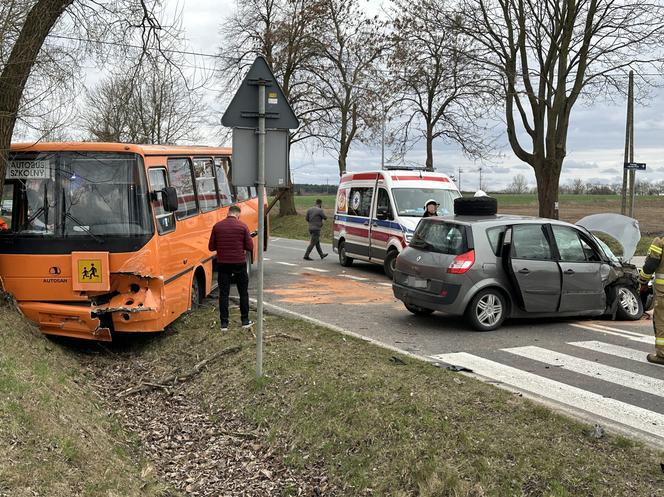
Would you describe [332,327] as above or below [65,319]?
below

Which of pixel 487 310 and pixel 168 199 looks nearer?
pixel 168 199

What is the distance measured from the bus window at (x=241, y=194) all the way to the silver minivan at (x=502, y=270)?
5.00 metres

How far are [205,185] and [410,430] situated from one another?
7.44 metres

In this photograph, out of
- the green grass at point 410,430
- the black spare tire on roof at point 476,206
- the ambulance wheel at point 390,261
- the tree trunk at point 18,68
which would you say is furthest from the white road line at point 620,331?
the tree trunk at point 18,68

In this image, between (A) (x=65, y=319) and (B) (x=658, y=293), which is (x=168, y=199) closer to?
(A) (x=65, y=319)

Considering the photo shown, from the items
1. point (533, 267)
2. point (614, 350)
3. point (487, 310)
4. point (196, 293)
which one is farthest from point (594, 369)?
point (196, 293)

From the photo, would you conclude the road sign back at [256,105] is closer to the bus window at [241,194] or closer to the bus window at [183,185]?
the bus window at [183,185]

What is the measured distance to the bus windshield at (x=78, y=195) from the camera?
26.0ft

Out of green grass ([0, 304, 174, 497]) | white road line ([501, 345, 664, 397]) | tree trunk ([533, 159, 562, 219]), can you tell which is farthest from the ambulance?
green grass ([0, 304, 174, 497])

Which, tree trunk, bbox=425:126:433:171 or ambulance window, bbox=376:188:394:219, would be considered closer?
ambulance window, bbox=376:188:394:219

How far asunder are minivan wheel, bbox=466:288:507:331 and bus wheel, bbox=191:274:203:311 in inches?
167

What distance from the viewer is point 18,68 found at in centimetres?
838

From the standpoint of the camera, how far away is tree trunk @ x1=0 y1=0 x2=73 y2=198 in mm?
8242

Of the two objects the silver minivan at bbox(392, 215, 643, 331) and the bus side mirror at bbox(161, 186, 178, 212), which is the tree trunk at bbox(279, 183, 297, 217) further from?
the bus side mirror at bbox(161, 186, 178, 212)
